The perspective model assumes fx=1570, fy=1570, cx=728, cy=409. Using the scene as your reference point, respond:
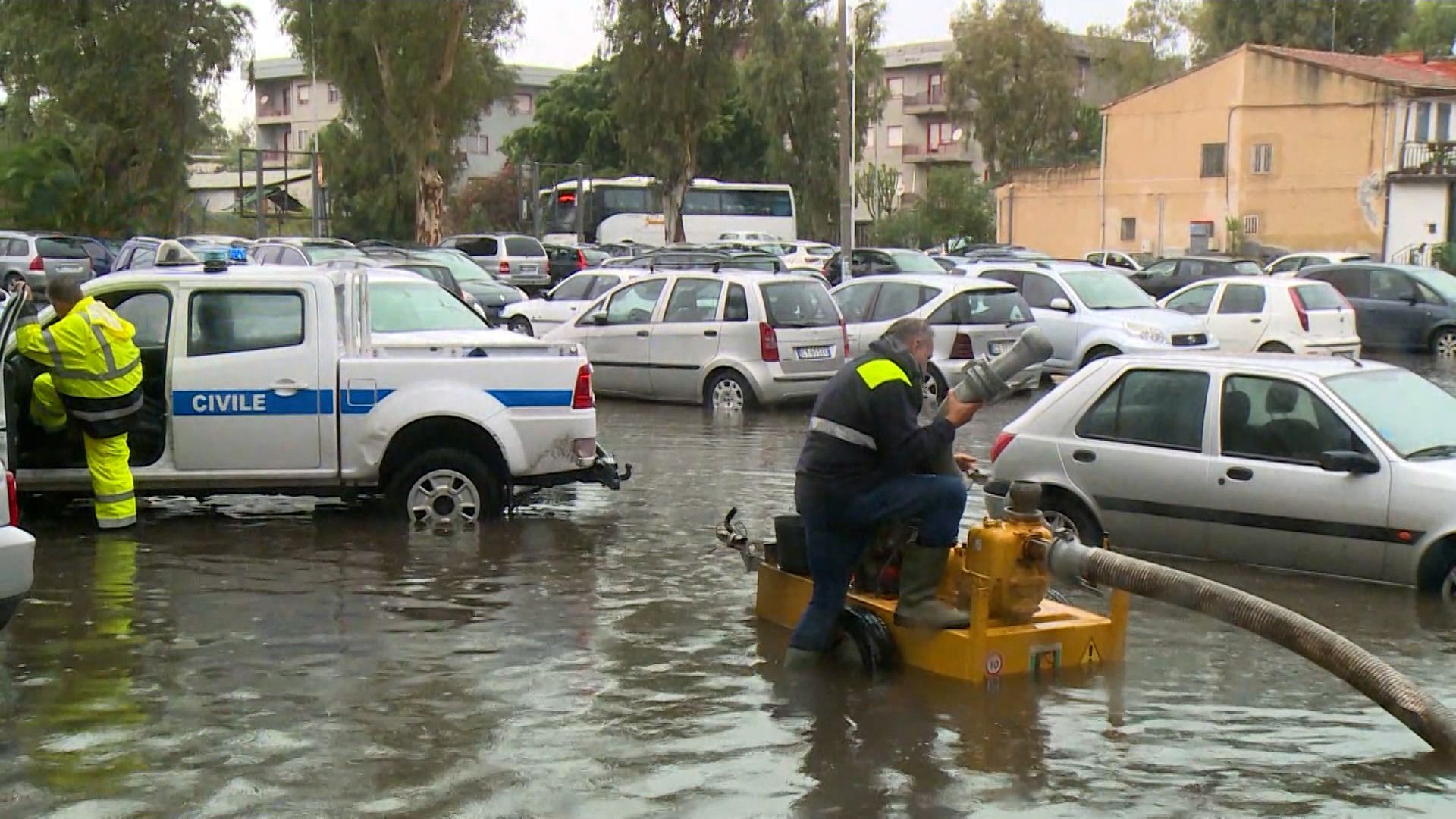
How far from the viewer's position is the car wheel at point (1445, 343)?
2428 cm

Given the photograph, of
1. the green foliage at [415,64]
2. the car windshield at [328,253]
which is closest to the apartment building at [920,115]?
the green foliage at [415,64]

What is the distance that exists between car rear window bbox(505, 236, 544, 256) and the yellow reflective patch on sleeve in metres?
34.1

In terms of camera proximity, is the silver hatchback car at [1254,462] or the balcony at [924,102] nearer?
the silver hatchback car at [1254,462]

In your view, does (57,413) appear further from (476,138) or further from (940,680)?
(476,138)

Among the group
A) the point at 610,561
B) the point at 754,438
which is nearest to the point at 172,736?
the point at 610,561

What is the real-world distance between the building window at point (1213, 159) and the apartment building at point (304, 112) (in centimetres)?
4570

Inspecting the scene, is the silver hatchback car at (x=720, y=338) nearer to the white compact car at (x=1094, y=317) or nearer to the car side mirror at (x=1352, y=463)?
the white compact car at (x=1094, y=317)

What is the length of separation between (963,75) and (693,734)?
217 ft

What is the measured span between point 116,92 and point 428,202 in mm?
11188

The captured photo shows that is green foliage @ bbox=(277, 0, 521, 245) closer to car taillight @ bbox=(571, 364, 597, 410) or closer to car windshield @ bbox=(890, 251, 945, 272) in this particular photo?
→ car windshield @ bbox=(890, 251, 945, 272)

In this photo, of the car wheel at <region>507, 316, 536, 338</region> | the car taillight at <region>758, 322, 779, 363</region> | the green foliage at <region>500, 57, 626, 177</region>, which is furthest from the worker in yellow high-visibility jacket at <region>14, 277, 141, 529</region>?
the green foliage at <region>500, 57, 626, 177</region>

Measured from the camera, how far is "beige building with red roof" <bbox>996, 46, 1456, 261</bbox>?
147 feet

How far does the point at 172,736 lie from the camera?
611 cm

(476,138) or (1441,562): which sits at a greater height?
(476,138)
